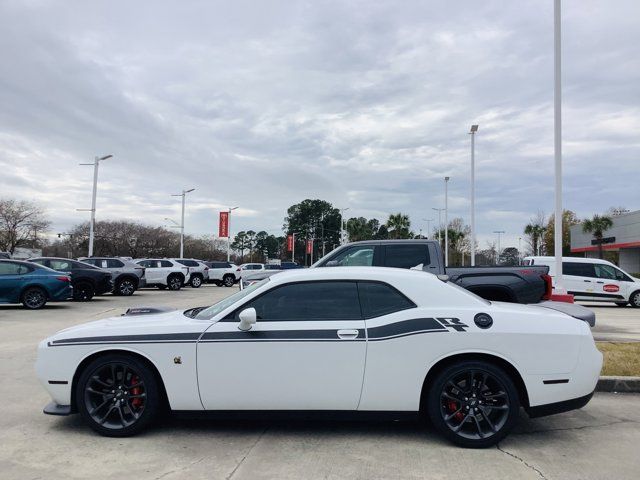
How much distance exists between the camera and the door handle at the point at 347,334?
443cm

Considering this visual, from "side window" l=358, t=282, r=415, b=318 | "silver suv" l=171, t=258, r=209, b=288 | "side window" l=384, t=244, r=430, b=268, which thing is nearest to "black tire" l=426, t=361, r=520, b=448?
"side window" l=358, t=282, r=415, b=318

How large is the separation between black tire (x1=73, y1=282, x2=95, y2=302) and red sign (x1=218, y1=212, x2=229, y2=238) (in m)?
39.2

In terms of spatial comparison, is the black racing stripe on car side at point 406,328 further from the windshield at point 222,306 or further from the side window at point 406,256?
the side window at point 406,256

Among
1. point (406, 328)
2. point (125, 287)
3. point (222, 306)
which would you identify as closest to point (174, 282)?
point (125, 287)

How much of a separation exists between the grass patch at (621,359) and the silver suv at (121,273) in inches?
747

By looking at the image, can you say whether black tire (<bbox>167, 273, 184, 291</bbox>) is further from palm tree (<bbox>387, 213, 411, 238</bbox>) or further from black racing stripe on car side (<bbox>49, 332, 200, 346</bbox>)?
palm tree (<bbox>387, 213, 411, 238</bbox>)

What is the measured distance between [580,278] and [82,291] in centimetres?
1849

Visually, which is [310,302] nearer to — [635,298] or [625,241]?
[635,298]

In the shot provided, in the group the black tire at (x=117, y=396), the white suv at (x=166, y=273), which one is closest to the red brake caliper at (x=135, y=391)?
the black tire at (x=117, y=396)

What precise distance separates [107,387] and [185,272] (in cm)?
2526

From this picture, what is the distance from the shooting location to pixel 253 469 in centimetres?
393

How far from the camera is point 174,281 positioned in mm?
29016

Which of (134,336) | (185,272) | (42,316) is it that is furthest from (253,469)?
(185,272)

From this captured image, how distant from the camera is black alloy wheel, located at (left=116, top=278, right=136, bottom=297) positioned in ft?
74.7
